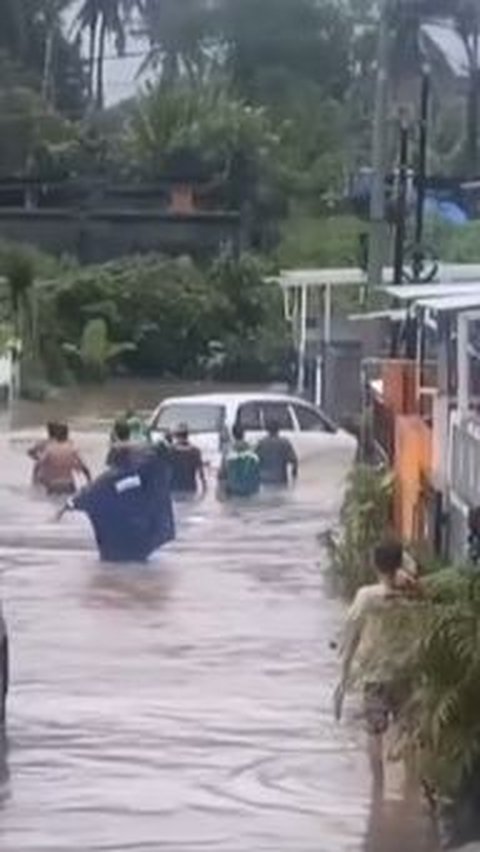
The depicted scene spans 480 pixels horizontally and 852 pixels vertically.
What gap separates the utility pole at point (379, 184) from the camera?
124ft

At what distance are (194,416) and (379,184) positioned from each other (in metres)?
4.19

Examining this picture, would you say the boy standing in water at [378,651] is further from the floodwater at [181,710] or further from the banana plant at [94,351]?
the banana plant at [94,351]

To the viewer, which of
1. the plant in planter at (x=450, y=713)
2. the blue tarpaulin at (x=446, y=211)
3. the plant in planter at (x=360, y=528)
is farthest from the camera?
the blue tarpaulin at (x=446, y=211)

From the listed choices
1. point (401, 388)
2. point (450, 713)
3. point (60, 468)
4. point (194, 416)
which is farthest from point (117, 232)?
point (450, 713)

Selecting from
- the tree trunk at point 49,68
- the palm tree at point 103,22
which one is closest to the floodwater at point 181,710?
the tree trunk at point 49,68

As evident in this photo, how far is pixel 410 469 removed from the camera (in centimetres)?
2136

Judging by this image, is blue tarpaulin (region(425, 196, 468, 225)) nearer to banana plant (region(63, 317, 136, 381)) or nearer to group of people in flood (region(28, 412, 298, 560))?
group of people in flood (region(28, 412, 298, 560))

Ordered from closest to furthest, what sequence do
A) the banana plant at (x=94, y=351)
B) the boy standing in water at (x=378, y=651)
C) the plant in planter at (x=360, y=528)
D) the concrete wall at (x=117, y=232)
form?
1. the boy standing in water at (x=378, y=651)
2. the plant in planter at (x=360, y=528)
3. the banana plant at (x=94, y=351)
4. the concrete wall at (x=117, y=232)

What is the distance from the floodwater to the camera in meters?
12.5

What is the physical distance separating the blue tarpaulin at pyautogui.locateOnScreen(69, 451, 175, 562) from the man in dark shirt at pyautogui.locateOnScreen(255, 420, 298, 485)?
8.15m

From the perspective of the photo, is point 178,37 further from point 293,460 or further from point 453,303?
point 453,303

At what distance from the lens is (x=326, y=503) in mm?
31875

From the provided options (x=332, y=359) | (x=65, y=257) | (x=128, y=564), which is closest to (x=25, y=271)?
(x=65, y=257)

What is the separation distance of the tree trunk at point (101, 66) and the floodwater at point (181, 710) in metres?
69.3
